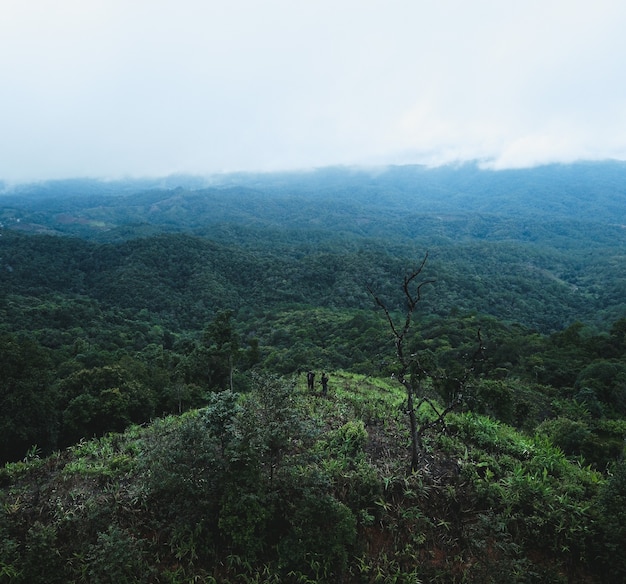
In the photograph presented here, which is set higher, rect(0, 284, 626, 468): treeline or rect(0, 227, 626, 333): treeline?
rect(0, 284, 626, 468): treeline

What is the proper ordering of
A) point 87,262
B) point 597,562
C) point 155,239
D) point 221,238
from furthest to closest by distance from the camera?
point 221,238 → point 155,239 → point 87,262 → point 597,562

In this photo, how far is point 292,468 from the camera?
6.82 m

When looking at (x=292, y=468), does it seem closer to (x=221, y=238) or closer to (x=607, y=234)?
(x=221, y=238)

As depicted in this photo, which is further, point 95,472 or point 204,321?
point 204,321

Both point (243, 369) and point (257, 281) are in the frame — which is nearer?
point (243, 369)

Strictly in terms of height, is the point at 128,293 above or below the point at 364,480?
below

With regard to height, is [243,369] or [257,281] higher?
[243,369]

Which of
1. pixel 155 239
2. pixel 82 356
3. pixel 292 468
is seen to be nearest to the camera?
pixel 292 468

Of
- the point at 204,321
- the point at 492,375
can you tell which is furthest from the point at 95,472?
the point at 204,321

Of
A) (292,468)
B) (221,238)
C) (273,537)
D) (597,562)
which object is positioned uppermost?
(292,468)

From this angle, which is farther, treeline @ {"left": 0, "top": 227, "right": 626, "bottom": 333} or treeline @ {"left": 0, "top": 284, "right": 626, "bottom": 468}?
treeline @ {"left": 0, "top": 227, "right": 626, "bottom": 333}

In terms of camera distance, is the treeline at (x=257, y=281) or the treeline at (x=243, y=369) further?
the treeline at (x=257, y=281)

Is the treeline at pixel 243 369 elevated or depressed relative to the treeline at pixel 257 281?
elevated

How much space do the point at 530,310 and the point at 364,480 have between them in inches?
3393
